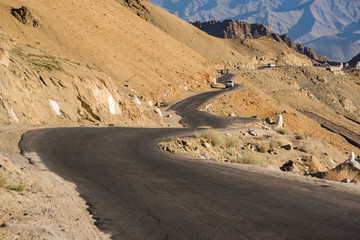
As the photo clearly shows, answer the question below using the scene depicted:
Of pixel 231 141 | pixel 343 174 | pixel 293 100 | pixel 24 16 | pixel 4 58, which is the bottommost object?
pixel 293 100

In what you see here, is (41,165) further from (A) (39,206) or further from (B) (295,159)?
(B) (295,159)

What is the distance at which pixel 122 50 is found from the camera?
54062 millimetres

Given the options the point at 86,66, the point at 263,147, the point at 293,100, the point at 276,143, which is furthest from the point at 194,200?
the point at 293,100

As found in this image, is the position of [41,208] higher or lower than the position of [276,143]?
higher

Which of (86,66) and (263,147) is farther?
(86,66)

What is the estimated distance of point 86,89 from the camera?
80.9ft

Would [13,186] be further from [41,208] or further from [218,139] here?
[218,139]

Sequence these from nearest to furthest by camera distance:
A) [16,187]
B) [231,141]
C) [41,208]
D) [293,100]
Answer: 1. [41,208]
2. [16,187]
3. [231,141]
4. [293,100]

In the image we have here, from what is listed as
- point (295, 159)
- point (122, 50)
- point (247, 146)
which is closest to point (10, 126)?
point (247, 146)

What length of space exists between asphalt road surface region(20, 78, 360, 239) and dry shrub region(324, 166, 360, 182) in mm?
3041

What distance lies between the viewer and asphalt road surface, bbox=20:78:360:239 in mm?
5836

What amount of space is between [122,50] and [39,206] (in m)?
49.2

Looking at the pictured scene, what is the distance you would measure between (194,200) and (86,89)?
61.7ft

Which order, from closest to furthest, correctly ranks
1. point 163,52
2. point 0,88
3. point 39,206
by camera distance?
point 39,206
point 0,88
point 163,52
